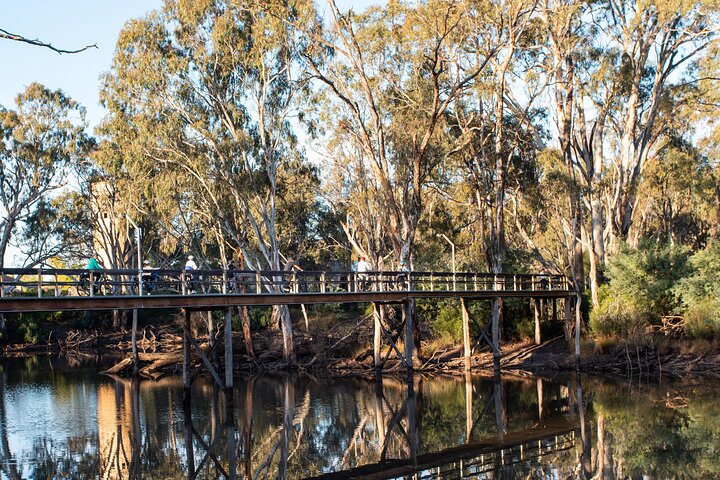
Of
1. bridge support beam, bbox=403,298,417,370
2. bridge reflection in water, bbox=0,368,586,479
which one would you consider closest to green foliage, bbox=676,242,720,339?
bridge reflection in water, bbox=0,368,586,479

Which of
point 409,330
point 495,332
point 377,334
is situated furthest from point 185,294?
point 495,332

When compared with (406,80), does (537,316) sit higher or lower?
lower

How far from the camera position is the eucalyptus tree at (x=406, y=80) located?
31.3m

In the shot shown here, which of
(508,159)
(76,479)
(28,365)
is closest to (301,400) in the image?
(76,479)

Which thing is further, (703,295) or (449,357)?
(449,357)

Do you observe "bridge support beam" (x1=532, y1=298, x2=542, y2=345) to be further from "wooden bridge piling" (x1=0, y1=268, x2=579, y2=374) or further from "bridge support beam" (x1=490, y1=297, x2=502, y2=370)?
"bridge support beam" (x1=490, y1=297, x2=502, y2=370)

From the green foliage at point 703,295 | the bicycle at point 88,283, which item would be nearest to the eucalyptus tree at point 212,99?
the bicycle at point 88,283

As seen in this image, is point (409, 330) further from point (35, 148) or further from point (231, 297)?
point (35, 148)

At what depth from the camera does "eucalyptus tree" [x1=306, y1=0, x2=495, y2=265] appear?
31.3m

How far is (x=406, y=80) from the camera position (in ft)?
114

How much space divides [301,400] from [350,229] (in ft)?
77.5

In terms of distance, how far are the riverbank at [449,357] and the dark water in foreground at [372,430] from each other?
266 cm

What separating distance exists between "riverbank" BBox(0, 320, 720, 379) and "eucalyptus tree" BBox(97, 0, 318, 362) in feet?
5.55

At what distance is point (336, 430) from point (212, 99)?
60.3 feet
